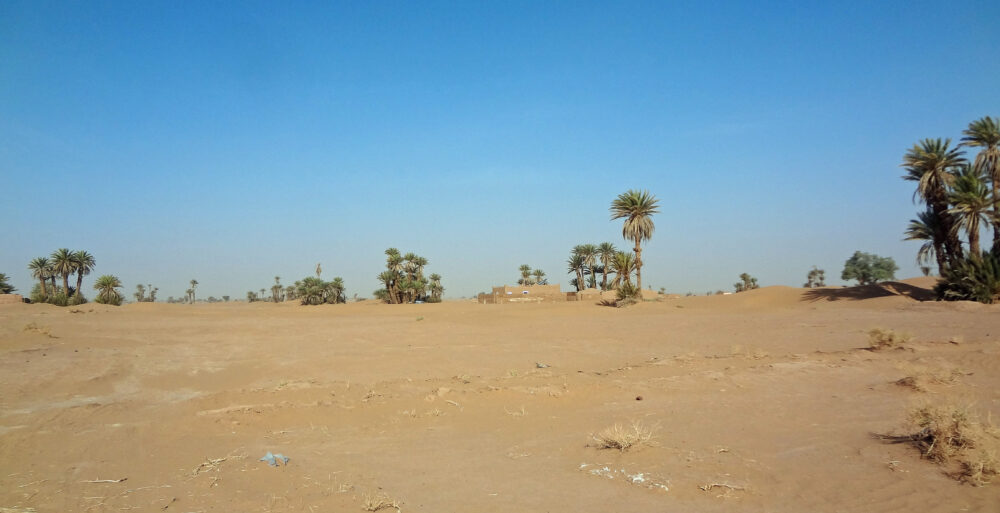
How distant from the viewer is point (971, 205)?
30.5m

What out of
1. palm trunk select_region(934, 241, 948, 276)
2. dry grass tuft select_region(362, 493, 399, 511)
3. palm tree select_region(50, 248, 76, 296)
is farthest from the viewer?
palm tree select_region(50, 248, 76, 296)

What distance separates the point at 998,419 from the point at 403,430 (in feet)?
26.9

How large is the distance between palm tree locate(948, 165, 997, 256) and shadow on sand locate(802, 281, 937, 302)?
358 centimetres

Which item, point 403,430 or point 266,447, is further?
point 403,430

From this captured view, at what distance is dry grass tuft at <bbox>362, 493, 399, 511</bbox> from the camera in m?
5.09

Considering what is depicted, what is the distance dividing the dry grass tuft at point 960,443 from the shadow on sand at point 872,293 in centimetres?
3164

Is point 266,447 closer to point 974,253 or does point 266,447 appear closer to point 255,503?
point 255,503

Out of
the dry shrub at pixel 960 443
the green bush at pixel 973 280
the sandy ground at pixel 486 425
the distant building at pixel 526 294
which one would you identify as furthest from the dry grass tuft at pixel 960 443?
the distant building at pixel 526 294

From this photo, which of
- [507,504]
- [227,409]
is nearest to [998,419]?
[507,504]

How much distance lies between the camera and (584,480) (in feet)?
19.0

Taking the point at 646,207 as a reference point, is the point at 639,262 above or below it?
below

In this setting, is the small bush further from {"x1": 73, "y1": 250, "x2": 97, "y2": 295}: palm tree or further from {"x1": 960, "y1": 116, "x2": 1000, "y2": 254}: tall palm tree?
{"x1": 73, "y1": 250, "x2": 97, "y2": 295}: palm tree

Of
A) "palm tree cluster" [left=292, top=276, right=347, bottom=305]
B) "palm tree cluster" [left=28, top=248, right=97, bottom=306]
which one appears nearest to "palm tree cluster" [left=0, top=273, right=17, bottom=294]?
"palm tree cluster" [left=28, top=248, right=97, bottom=306]

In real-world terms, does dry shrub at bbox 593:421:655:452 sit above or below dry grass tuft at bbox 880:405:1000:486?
below
